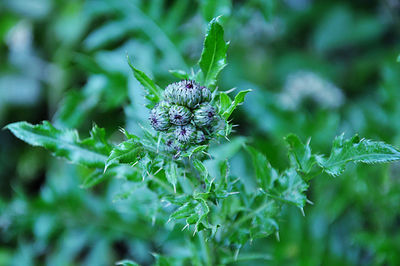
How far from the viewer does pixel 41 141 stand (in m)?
1.69

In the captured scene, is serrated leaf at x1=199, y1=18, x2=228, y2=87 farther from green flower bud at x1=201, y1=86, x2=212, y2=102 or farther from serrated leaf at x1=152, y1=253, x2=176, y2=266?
serrated leaf at x1=152, y1=253, x2=176, y2=266

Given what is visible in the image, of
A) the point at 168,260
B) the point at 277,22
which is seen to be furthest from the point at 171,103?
the point at 277,22

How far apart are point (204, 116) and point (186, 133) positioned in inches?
3.4

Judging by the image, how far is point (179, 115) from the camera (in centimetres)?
139

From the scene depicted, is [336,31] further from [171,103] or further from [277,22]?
[171,103]

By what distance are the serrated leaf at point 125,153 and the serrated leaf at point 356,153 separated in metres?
0.66

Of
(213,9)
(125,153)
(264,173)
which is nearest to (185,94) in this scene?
(125,153)

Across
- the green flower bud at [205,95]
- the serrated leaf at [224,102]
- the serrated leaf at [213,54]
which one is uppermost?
the serrated leaf at [213,54]

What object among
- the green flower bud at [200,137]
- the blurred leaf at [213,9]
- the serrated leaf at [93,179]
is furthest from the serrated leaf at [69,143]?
the blurred leaf at [213,9]

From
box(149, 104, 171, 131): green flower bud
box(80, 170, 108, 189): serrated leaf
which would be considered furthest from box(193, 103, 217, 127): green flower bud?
box(80, 170, 108, 189): serrated leaf

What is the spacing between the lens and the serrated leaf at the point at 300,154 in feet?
5.06

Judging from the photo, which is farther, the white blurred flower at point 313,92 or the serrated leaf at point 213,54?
the white blurred flower at point 313,92

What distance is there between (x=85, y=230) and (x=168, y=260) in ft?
5.02

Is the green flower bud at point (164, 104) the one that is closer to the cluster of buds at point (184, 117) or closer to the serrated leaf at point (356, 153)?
the cluster of buds at point (184, 117)
